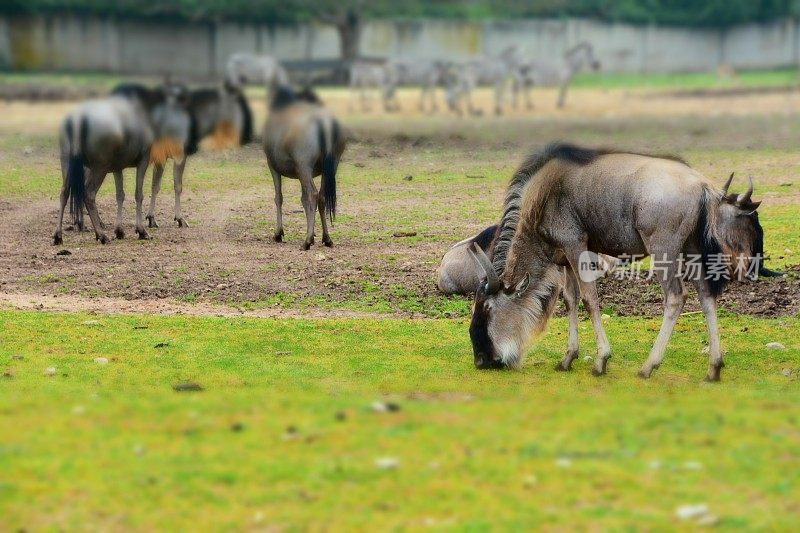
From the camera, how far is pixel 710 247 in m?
8.46

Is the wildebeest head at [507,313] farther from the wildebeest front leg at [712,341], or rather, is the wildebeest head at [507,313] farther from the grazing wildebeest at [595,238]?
the wildebeest front leg at [712,341]

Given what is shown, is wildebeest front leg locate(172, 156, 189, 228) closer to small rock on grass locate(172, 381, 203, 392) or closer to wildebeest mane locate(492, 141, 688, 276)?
wildebeest mane locate(492, 141, 688, 276)

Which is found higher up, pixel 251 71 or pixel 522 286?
pixel 251 71

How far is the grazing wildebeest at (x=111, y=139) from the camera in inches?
561

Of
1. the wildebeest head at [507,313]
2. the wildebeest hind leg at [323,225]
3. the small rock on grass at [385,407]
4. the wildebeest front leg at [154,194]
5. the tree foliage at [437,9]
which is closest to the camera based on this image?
the small rock on grass at [385,407]

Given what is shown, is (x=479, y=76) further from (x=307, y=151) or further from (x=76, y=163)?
(x=76, y=163)

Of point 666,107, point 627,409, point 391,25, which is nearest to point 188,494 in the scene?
point 627,409

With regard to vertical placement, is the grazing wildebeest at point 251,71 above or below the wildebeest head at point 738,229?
above

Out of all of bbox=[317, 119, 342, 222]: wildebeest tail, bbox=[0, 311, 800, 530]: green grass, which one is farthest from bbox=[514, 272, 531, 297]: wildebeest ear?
bbox=[317, 119, 342, 222]: wildebeest tail

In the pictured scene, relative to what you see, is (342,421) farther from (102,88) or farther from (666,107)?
(666,107)

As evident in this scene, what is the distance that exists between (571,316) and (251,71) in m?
10.7

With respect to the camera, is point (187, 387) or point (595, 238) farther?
point (595, 238)

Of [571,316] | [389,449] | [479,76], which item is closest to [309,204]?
[571,316]

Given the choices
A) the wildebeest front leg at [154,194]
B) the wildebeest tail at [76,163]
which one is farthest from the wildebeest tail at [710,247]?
the wildebeest front leg at [154,194]
